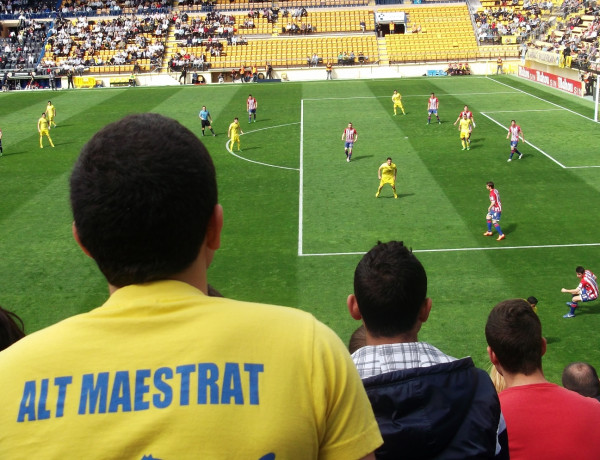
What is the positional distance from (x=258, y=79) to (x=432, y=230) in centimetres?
4065

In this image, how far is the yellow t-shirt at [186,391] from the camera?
193 centimetres

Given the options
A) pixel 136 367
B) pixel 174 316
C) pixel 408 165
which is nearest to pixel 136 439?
pixel 136 367

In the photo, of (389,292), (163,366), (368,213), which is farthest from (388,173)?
(163,366)

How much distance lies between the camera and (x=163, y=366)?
Answer: 6.47ft

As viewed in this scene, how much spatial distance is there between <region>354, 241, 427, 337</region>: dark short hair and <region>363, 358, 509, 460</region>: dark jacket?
2.83ft

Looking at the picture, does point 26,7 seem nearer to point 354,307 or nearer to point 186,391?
point 354,307

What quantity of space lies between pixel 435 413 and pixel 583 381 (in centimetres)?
382

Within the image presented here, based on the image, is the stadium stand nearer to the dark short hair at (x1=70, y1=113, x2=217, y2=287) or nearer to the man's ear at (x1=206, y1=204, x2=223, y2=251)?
the man's ear at (x1=206, y1=204, x2=223, y2=251)

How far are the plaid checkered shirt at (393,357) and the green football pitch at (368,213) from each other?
5.73ft

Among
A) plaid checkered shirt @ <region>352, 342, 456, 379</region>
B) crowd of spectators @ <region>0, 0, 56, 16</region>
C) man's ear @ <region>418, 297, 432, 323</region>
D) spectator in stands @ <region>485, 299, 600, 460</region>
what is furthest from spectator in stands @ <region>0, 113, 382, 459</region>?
crowd of spectators @ <region>0, 0, 56, 16</region>

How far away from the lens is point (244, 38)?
210 ft

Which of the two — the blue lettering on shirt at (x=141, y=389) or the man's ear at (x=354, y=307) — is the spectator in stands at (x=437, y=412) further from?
the man's ear at (x=354, y=307)

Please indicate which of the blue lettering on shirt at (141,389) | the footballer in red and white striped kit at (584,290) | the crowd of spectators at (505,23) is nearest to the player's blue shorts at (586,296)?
the footballer in red and white striped kit at (584,290)

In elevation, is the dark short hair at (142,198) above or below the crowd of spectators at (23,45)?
above
